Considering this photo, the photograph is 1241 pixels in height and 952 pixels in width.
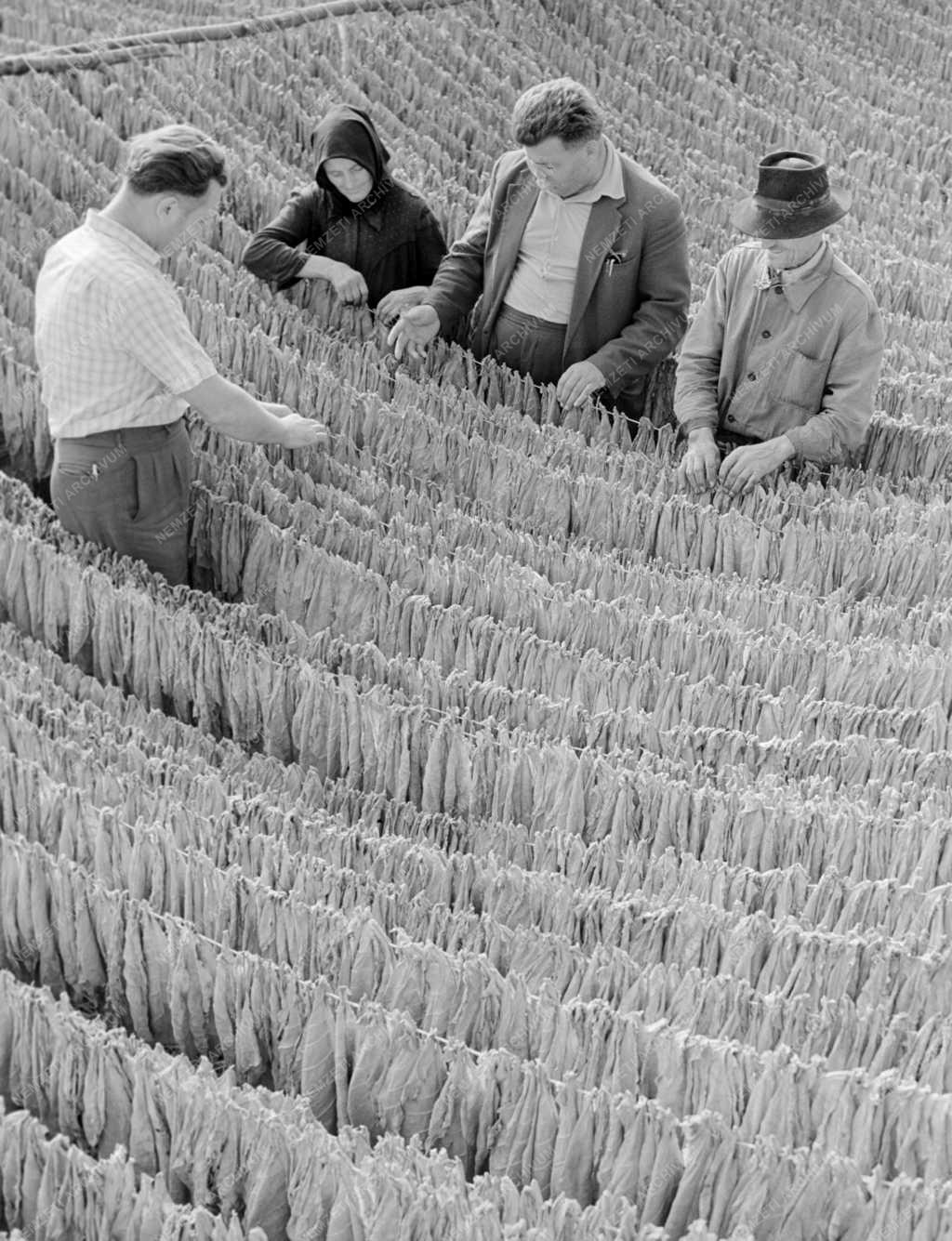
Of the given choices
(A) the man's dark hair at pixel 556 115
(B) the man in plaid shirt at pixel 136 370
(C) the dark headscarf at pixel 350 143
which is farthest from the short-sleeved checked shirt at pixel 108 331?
(C) the dark headscarf at pixel 350 143

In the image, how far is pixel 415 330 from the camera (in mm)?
3043

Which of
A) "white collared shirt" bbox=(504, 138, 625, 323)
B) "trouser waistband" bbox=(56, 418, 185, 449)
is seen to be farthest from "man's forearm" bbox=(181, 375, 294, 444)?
"white collared shirt" bbox=(504, 138, 625, 323)

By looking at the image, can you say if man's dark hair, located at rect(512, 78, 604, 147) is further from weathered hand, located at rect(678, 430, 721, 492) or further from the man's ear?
the man's ear

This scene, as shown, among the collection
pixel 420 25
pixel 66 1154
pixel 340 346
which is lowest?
pixel 66 1154

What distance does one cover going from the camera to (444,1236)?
3.96 ft

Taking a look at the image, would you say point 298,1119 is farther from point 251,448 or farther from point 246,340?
point 246,340

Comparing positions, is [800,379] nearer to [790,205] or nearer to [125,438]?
[790,205]

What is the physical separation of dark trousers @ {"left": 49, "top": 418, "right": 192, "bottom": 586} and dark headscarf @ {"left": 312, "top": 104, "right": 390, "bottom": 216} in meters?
0.92

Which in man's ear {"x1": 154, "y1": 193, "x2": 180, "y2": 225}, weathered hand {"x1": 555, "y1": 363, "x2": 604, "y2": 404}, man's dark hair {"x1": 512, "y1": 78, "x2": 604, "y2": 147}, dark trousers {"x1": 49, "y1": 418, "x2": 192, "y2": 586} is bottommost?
dark trousers {"x1": 49, "y1": 418, "x2": 192, "y2": 586}

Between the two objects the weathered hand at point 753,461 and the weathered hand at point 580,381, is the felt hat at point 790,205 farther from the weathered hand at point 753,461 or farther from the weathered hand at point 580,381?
the weathered hand at point 580,381

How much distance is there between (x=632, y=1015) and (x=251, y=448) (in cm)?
154

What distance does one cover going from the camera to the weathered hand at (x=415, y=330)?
9.95 feet

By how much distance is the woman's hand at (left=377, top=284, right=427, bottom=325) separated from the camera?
3191mm

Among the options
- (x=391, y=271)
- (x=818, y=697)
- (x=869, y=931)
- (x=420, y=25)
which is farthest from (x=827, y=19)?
(x=869, y=931)
